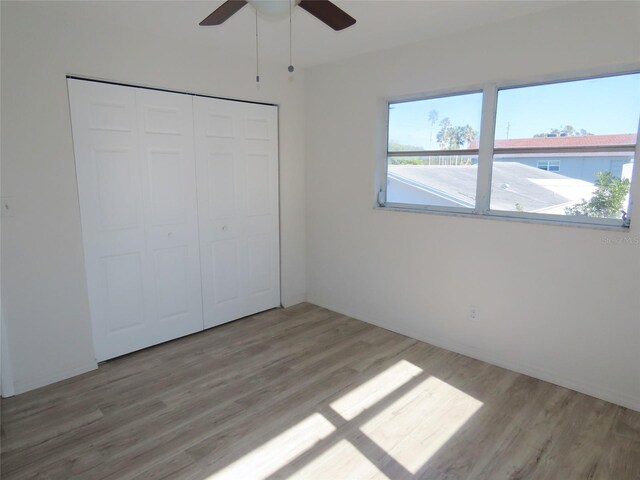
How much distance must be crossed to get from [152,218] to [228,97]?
1.26 metres

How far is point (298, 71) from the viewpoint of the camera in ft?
12.9

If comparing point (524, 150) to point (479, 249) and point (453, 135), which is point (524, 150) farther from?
point (479, 249)

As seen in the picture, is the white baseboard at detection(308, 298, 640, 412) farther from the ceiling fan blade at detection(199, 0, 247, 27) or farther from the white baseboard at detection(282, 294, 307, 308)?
the ceiling fan blade at detection(199, 0, 247, 27)

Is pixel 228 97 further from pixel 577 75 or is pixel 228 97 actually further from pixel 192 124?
pixel 577 75

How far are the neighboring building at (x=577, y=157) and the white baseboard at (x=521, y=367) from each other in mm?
1353

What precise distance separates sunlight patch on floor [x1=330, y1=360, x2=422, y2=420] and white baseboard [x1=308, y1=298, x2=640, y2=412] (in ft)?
1.48

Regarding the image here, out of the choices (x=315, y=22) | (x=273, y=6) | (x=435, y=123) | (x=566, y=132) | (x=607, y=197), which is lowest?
(x=607, y=197)

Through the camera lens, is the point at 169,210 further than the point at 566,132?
Yes

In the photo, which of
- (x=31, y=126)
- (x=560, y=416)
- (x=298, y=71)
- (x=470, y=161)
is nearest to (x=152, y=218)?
(x=31, y=126)

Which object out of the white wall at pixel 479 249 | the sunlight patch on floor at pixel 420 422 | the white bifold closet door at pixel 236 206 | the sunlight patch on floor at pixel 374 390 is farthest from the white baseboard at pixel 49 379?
the white wall at pixel 479 249

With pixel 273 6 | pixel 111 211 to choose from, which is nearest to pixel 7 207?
pixel 111 211

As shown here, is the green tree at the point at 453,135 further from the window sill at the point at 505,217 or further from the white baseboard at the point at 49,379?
the white baseboard at the point at 49,379

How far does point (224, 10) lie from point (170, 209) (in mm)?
1767

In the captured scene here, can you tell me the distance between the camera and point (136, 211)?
3.01m
